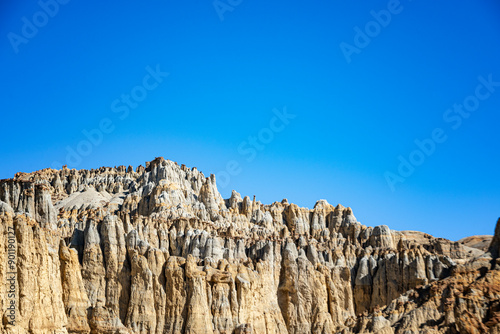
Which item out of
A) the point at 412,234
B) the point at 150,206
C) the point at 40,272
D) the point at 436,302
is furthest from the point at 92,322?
the point at 412,234

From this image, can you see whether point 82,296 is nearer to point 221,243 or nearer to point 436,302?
point 221,243

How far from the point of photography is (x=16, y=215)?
88.2 m

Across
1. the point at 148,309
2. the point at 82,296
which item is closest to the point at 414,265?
the point at 148,309

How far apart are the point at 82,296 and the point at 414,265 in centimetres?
5011

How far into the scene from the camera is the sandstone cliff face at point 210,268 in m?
86.6

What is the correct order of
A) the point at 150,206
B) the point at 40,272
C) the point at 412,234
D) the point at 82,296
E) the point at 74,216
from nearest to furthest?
the point at 40,272
the point at 82,296
the point at 74,216
the point at 150,206
the point at 412,234

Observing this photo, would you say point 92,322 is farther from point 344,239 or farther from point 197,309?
point 344,239

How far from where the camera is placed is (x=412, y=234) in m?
156

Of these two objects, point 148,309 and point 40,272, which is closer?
point 40,272

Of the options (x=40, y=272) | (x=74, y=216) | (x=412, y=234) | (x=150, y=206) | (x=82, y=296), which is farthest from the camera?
(x=412, y=234)

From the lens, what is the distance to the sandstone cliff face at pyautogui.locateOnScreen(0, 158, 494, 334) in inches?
3408

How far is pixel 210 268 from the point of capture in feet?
360

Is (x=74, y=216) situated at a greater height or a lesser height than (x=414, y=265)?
greater

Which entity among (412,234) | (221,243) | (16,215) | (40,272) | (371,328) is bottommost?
(371,328)
